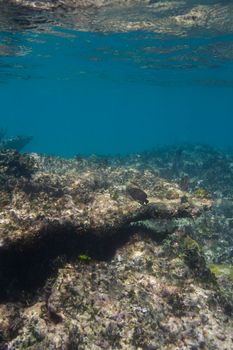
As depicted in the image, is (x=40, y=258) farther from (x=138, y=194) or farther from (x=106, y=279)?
(x=138, y=194)

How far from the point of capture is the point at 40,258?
8.37 meters

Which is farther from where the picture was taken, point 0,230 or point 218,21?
point 218,21

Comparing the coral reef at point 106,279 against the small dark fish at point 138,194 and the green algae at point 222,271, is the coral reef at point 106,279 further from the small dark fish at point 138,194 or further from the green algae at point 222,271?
the small dark fish at point 138,194

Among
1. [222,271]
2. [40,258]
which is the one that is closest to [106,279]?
[40,258]

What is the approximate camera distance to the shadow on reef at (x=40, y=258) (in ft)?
26.1

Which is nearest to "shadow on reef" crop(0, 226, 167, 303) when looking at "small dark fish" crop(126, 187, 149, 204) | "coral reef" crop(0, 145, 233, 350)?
"coral reef" crop(0, 145, 233, 350)

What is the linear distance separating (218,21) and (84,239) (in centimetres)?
1739

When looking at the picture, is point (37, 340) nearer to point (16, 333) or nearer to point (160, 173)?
point (16, 333)

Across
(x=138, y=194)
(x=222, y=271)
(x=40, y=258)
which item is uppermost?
(x=40, y=258)

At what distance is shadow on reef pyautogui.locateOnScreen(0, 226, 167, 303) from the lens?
7941 mm

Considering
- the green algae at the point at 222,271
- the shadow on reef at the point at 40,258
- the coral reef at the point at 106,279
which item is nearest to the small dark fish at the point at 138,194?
the coral reef at the point at 106,279

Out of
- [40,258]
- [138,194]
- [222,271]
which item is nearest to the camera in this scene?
[40,258]

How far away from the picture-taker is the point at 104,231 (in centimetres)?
912

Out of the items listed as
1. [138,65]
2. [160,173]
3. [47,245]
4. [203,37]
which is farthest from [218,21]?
[47,245]
